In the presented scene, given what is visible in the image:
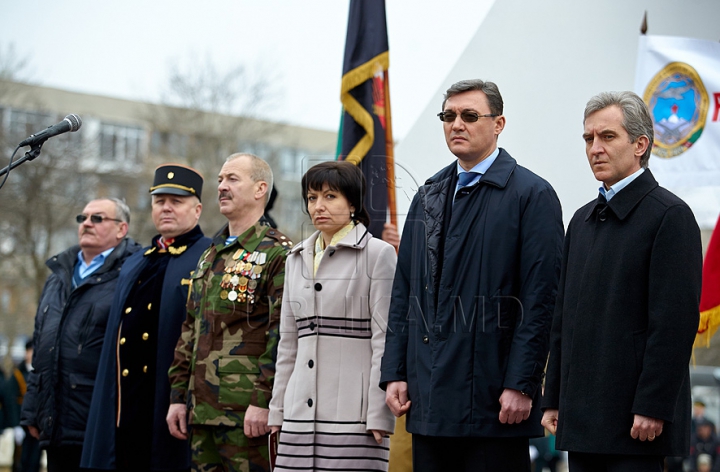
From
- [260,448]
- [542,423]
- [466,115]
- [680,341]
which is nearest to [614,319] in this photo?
[680,341]

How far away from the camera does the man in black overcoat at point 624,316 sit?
2.88 m

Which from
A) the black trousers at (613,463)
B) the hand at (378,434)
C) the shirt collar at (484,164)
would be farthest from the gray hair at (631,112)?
the hand at (378,434)

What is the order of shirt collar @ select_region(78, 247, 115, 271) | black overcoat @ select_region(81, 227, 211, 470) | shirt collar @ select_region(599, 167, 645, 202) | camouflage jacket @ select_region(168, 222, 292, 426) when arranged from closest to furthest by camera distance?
shirt collar @ select_region(599, 167, 645, 202) → camouflage jacket @ select_region(168, 222, 292, 426) → black overcoat @ select_region(81, 227, 211, 470) → shirt collar @ select_region(78, 247, 115, 271)

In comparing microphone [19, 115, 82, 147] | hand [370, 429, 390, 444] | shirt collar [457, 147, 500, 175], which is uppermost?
microphone [19, 115, 82, 147]

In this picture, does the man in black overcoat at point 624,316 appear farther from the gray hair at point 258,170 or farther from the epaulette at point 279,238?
the gray hair at point 258,170

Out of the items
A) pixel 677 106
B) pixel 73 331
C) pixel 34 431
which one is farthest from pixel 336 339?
pixel 677 106

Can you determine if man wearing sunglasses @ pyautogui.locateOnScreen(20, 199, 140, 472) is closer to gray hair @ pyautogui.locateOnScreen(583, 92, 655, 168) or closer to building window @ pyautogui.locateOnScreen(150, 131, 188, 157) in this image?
gray hair @ pyautogui.locateOnScreen(583, 92, 655, 168)

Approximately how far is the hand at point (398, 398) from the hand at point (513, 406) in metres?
0.44

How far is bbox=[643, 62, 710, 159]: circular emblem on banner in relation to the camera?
5820mm

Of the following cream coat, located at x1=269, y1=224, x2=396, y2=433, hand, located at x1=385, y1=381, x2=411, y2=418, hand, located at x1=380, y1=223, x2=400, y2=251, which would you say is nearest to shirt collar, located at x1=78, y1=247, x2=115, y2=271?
hand, located at x1=380, y1=223, x2=400, y2=251

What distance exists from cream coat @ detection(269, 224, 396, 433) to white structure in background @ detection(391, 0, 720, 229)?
6.38 ft

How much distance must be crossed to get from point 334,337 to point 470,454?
880 mm

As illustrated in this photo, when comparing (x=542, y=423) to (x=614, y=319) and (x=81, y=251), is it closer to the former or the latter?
(x=614, y=319)

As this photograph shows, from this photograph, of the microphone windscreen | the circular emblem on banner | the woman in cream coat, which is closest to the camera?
the woman in cream coat
